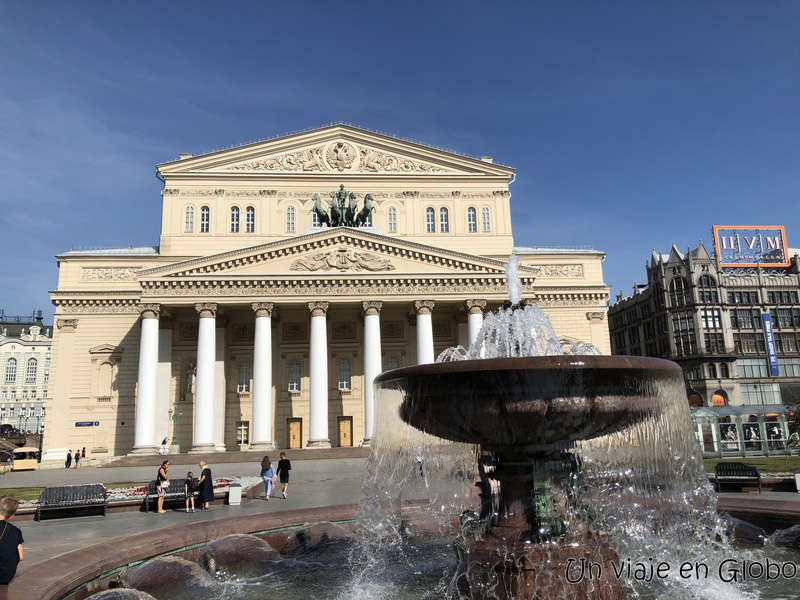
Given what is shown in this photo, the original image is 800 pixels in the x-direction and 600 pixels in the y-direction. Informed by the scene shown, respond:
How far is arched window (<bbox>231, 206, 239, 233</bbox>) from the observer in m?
42.4

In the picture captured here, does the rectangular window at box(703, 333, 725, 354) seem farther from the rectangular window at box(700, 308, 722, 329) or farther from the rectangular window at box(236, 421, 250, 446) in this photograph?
the rectangular window at box(236, 421, 250, 446)

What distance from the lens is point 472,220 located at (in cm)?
4462

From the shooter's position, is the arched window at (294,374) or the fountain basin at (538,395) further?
the arched window at (294,374)

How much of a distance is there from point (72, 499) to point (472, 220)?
113 ft

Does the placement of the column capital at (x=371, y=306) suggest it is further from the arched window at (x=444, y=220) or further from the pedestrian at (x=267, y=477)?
the pedestrian at (x=267, y=477)

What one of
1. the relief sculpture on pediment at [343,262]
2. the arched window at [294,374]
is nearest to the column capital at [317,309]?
the relief sculpture on pediment at [343,262]

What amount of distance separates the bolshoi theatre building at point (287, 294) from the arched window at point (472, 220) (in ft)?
0.34

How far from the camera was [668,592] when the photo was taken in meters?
7.21

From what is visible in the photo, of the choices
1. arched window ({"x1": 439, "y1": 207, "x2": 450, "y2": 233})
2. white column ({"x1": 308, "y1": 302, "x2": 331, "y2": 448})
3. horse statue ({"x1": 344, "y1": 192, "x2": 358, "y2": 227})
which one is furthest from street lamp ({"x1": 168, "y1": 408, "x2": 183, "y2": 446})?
arched window ({"x1": 439, "y1": 207, "x2": 450, "y2": 233})

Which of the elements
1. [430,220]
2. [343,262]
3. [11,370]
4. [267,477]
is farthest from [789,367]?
[11,370]

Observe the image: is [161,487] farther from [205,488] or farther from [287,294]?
[287,294]

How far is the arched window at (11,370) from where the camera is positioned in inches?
3597

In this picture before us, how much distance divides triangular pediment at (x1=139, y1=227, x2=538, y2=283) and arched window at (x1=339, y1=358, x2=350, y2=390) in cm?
704

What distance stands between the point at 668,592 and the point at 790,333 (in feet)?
223
